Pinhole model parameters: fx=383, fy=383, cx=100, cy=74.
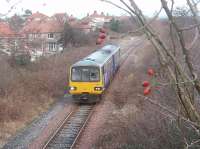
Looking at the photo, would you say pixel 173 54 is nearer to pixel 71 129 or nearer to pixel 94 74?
pixel 71 129

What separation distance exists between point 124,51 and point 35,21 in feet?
41.2

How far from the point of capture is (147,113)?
1212 cm

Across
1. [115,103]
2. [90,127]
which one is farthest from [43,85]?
[90,127]

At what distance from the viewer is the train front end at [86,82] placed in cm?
1825

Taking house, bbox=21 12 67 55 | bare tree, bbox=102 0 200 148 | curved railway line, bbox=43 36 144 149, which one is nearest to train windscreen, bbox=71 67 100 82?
curved railway line, bbox=43 36 144 149

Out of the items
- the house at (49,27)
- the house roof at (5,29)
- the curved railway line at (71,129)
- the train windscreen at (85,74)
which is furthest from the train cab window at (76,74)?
the house at (49,27)

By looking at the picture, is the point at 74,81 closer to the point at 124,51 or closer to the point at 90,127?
the point at 90,127

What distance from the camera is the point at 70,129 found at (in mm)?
14445

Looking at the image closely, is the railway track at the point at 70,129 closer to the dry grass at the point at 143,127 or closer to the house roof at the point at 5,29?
the dry grass at the point at 143,127

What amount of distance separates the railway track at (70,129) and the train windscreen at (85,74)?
4.50 feet

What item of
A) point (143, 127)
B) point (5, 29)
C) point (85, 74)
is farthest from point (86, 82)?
point (5, 29)

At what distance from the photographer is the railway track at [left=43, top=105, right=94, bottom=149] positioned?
1266cm

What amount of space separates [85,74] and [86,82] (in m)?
0.39

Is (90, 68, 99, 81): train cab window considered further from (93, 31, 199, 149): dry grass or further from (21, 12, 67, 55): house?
(21, 12, 67, 55): house
